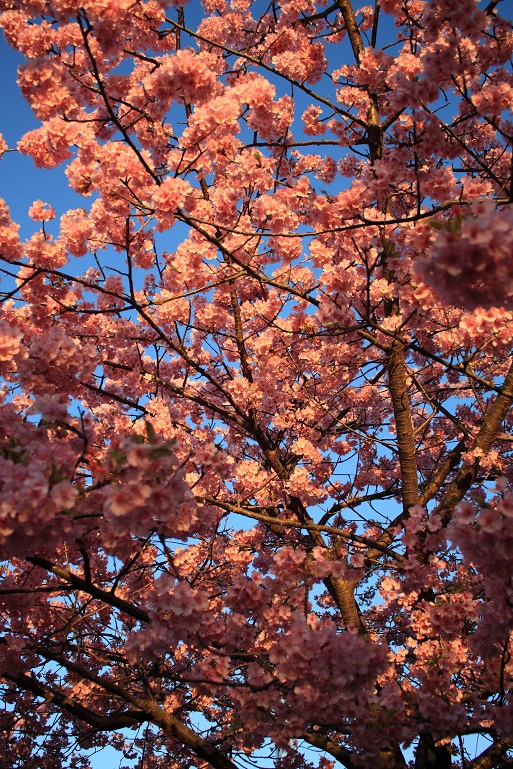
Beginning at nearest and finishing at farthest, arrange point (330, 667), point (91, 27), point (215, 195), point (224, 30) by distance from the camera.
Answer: point (330, 667), point (91, 27), point (215, 195), point (224, 30)

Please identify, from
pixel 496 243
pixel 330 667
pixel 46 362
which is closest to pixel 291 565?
pixel 330 667

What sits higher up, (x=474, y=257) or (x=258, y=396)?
(x=258, y=396)

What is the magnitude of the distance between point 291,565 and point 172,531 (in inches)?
67.5

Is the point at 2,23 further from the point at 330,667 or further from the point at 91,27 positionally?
the point at 330,667

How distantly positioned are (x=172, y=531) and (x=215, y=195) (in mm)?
4388

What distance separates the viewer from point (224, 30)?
336 inches

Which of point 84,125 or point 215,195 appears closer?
point 84,125

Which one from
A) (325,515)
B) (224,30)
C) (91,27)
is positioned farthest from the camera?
(224,30)

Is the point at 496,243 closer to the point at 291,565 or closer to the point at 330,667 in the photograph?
the point at 330,667

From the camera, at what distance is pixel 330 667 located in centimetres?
354

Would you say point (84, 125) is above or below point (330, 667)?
above

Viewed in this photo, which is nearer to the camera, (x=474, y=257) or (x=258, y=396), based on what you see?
(x=474, y=257)

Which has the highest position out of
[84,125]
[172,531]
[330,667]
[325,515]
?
[84,125]

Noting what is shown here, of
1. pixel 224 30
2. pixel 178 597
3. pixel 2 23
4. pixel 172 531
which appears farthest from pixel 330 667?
pixel 224 30
